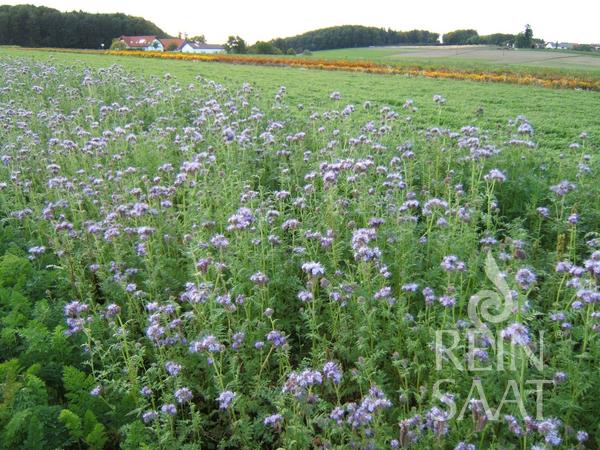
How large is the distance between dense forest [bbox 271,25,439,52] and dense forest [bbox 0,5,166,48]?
36227 mm

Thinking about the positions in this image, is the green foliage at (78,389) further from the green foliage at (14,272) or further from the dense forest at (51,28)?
the dense forest at (51,28)

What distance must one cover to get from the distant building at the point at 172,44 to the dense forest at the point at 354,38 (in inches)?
1067

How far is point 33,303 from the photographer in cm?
500

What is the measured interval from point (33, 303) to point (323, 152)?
13.8 feet

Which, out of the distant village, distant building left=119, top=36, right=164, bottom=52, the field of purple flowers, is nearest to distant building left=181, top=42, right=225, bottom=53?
the distant village

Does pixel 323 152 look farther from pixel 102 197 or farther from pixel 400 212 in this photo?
pixel 102 197

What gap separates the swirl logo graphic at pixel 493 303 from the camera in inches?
142

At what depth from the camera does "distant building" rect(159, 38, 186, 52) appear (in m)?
95.8

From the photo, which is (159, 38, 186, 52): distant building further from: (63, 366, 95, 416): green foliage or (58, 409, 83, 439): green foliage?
(58, 409, 83, 439): green foliage

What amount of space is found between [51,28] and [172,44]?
68.3 ft

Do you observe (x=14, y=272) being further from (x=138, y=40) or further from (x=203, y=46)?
(x=203, y=46)

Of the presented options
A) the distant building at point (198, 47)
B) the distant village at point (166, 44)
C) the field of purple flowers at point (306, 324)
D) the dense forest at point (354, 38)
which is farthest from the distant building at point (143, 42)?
the field of purple flowers at point (306, 324)

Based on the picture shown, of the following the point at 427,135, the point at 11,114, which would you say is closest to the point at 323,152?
the point at 427,135

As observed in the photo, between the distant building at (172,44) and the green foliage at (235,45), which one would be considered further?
the distant building at (172,44)
